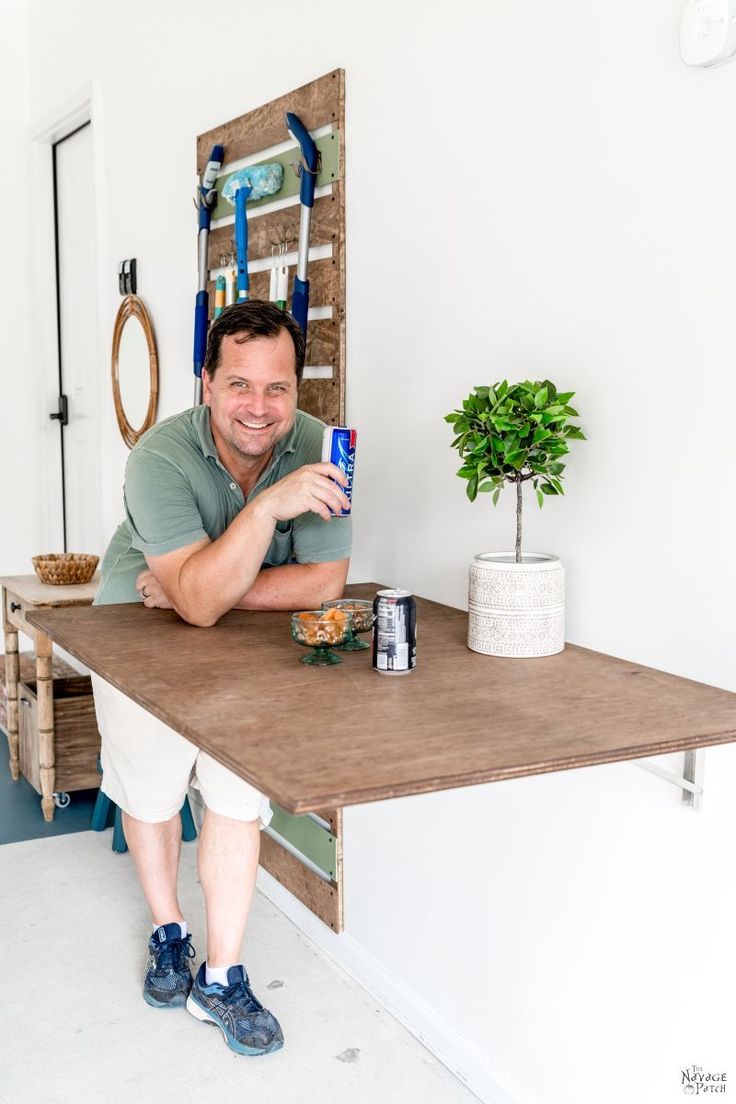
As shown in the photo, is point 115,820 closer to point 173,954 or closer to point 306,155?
point 173,954

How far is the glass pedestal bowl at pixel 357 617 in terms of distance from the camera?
1.59 m

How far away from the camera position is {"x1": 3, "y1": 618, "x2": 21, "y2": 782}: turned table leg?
130 inches

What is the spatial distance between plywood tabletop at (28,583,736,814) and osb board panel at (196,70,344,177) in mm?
1171

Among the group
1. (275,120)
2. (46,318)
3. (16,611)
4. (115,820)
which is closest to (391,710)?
(275,120)

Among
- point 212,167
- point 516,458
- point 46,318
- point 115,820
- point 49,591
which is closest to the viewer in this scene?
point 516,458

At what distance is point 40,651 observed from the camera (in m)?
2.92

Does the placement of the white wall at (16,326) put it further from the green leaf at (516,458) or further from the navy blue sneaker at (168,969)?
the green leaf at (516,458)

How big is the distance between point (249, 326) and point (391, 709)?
Answer: 89cm

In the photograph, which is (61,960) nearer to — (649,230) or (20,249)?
(649,230)

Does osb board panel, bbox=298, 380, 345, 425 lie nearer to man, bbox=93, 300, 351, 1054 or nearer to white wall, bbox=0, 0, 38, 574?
man, bbox=93, 300, 351, 1054

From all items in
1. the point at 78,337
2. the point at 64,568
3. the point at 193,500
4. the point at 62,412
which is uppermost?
the point at 78,337

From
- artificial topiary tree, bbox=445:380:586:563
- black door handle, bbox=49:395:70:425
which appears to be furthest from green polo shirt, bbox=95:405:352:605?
black door handle, bbox=49:395:70:425

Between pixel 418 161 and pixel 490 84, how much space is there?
0.77ft

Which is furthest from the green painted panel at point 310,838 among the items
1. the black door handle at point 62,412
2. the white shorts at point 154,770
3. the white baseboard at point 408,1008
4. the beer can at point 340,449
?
the black door handle at point 62,412
